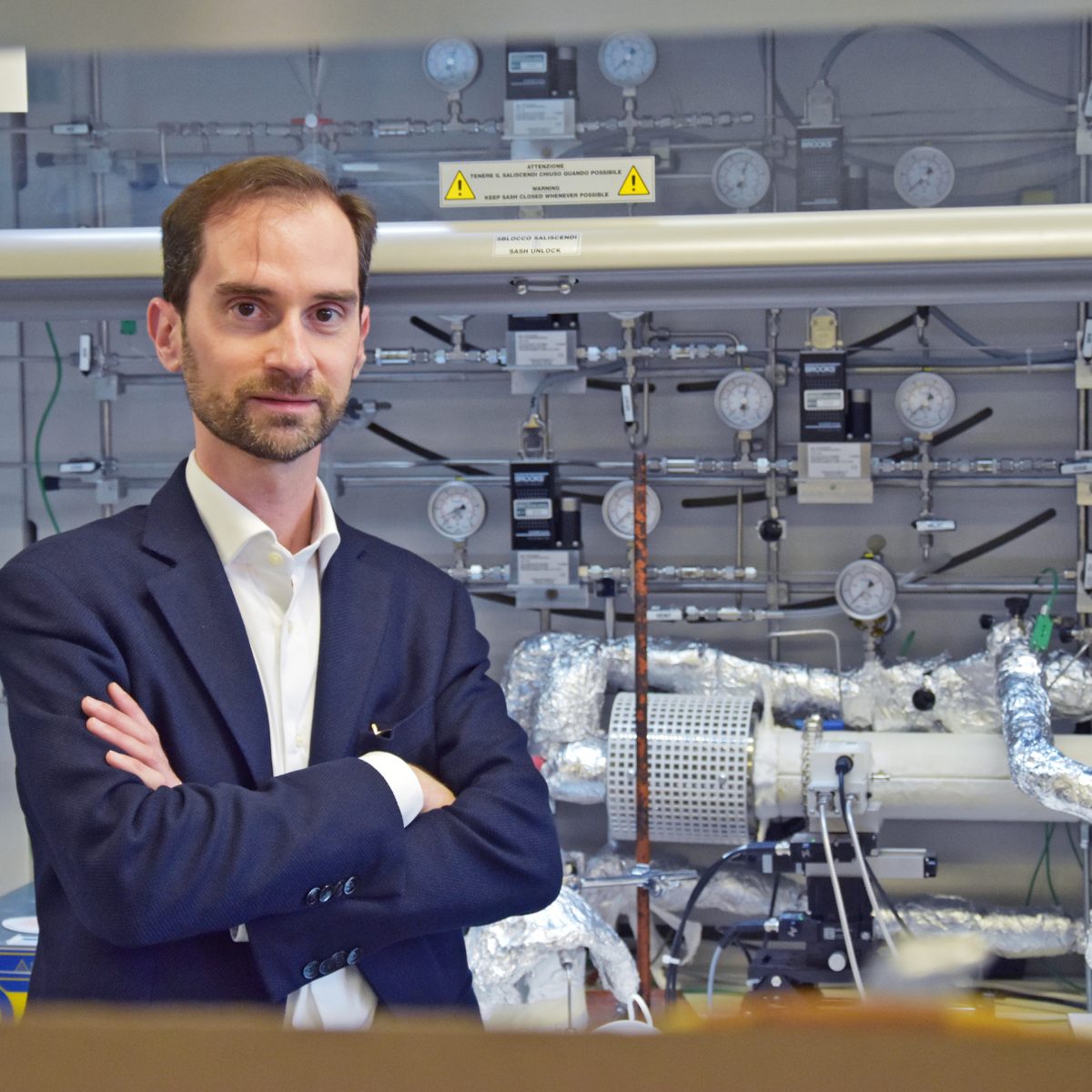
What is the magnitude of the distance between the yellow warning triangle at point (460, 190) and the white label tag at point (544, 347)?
596 millimetres

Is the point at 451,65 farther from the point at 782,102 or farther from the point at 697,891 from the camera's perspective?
the point at 697,891

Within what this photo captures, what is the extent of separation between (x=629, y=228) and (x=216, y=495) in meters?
1.35

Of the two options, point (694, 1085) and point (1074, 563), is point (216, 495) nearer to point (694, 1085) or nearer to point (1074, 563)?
point (694, 1085)

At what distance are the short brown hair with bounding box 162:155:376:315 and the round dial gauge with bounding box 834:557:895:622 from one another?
2.05 m

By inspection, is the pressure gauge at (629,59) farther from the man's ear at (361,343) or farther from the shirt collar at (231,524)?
the shirt collar at (231,524)

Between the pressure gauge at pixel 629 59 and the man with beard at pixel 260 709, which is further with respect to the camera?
the pressure gauge at pixel 629 59

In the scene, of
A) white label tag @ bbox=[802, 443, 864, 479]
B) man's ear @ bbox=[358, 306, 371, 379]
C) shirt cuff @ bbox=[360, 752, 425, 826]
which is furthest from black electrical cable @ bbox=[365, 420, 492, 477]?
shirt cuff @ bbox=[360, 752, 425, 826]

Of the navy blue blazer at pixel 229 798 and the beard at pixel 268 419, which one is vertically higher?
the beard at pixel 268 419

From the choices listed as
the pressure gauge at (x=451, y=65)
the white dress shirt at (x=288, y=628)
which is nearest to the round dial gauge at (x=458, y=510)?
the pressure gauge at (x=451, y=65)

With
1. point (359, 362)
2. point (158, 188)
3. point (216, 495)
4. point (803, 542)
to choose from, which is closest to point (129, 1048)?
point (216, 495)

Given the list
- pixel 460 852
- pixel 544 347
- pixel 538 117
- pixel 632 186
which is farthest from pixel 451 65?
pixel 460 852

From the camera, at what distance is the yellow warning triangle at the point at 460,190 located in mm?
2414

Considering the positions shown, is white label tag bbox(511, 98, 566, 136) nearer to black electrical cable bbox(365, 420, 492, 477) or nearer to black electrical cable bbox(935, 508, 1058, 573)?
black electrical cable bbox(365, 420, 492, 477)

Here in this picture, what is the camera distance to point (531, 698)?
A: 3174 millimetres
